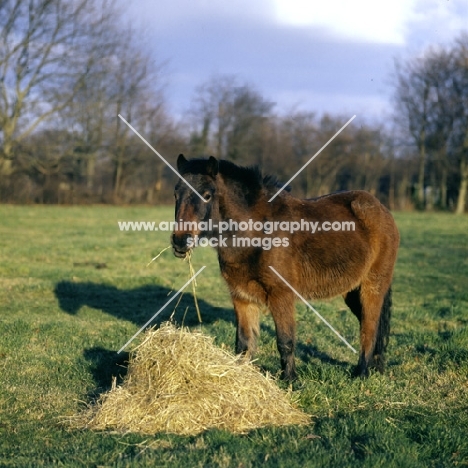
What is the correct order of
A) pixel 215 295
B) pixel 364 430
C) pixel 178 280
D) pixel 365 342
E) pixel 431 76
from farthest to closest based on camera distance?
pixel 431 76 → pixel 178 280 → pixel 215 295 → pixel 365 342 → pixel 364 430

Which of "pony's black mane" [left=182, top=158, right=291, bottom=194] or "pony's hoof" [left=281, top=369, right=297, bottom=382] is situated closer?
"pony's hoof" [left=281, top=369, right=297, bottom=382]

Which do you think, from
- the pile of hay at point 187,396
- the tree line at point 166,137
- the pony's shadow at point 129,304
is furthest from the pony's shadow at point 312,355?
the tree line at point 166,137

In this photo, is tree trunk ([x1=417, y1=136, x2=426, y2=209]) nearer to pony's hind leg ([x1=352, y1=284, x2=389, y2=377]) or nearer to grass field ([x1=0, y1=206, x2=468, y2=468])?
grass field ([x1=0, y1=206, x2=468, y2=468])

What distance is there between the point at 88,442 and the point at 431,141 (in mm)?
48444

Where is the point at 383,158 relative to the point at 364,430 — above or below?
above

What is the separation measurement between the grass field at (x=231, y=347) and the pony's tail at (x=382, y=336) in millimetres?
194

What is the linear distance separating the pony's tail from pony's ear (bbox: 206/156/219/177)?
265 cm

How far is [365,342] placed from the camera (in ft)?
21.5

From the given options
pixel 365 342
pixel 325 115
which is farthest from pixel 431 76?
pixel 365 342

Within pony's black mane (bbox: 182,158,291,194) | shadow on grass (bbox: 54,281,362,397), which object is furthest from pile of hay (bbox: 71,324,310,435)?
pony's black mane (bbox: 182,158,291,194)

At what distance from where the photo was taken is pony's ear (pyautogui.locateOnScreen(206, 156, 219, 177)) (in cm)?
575

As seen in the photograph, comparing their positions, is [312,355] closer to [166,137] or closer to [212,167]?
[212,167]

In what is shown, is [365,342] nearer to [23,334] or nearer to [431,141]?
[23,334]

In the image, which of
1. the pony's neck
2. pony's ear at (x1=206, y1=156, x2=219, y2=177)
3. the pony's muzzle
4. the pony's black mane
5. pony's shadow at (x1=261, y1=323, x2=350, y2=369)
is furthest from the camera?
pony's shadow at (x1=261, y1=323, x2=350, y2=369)
